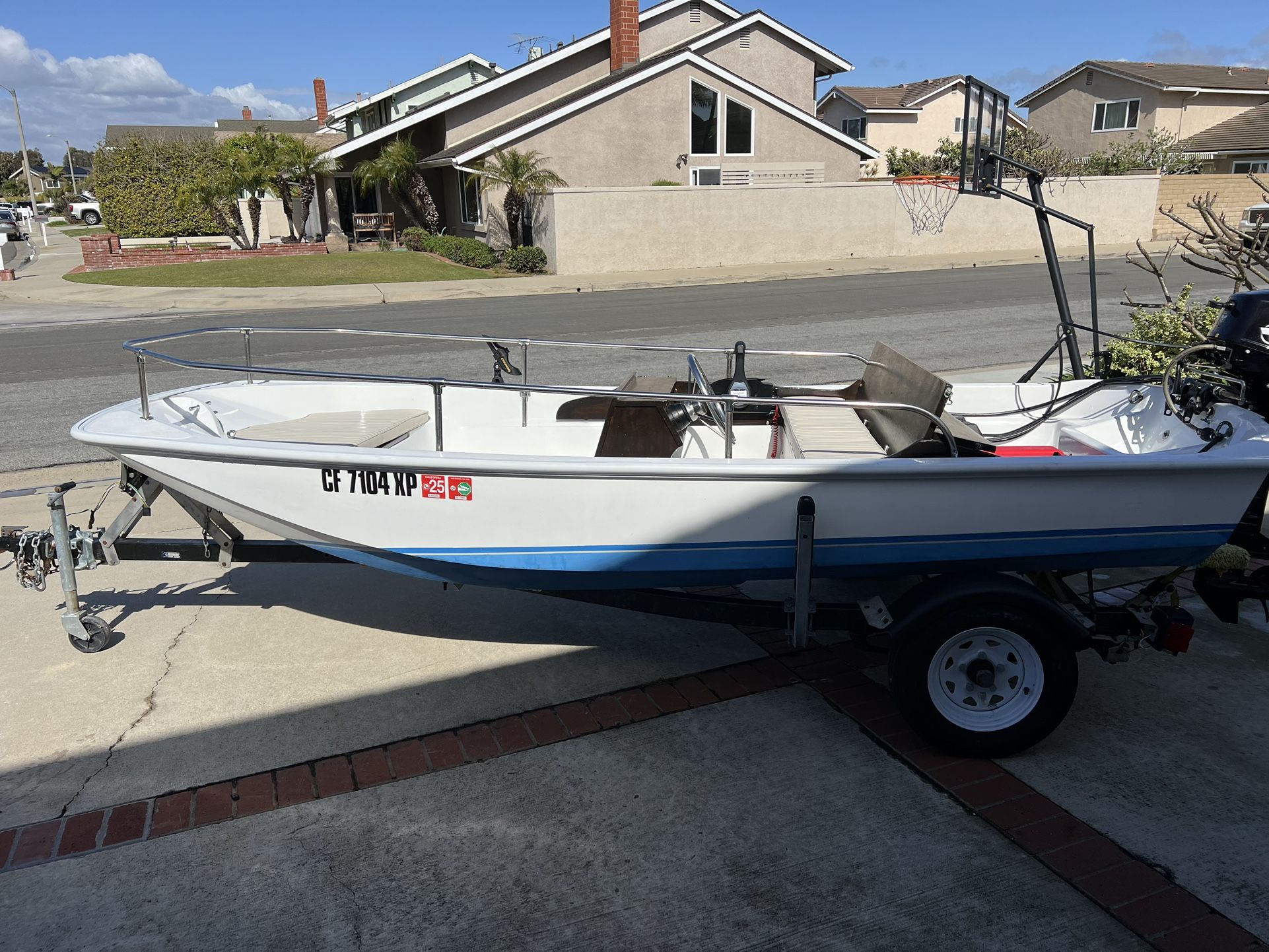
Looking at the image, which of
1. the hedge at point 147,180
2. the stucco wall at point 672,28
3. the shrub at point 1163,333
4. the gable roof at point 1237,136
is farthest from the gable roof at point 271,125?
the shrub at point 1163,333

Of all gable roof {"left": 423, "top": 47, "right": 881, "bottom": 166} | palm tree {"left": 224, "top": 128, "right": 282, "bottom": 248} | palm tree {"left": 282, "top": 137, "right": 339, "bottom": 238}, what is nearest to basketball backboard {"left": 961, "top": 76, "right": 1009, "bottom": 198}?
gable roof {"left": 423, "top": 47, "right": 881, "bottom": 166}

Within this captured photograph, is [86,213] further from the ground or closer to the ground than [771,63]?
closer to the ground

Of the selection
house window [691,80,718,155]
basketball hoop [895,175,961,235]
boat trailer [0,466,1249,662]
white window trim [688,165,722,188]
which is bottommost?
boat trailer [0,466,1249,662]

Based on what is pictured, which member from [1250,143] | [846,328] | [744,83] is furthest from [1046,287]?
[1250,143]

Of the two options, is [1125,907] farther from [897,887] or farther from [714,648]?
[714,648]

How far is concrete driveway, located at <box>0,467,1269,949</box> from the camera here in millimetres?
2936

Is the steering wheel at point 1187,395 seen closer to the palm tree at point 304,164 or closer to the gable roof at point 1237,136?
the palm tree at point 304,164

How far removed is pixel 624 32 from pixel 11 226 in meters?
31.4

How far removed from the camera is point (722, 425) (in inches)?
179

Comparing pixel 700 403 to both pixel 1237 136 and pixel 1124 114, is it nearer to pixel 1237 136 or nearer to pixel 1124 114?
pixel 1237 136

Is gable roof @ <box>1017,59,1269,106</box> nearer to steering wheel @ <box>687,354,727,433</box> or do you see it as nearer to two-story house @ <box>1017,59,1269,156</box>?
two-story house @ <box>1017,59,1269,156</box>

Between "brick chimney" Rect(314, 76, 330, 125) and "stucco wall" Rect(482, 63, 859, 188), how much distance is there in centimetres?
2985

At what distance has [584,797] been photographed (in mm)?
3512

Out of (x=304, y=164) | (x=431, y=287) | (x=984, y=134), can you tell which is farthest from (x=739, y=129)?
(x=984, y=134)
